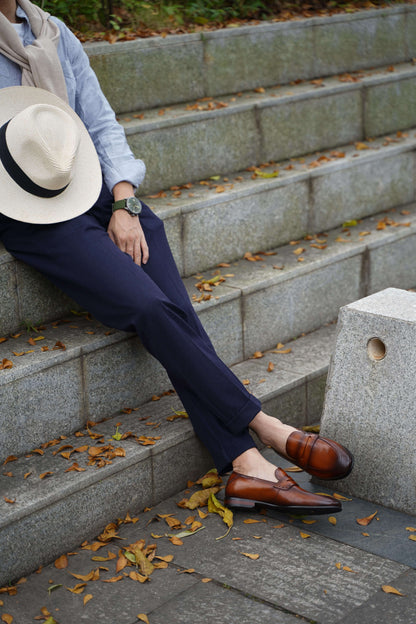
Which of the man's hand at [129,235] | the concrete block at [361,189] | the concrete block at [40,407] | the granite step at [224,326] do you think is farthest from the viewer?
the concrete block at [361,189]

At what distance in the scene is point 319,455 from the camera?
12.0 feet

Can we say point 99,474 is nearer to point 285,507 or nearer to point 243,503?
point 243,503

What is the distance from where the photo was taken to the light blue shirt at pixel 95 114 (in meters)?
4.04

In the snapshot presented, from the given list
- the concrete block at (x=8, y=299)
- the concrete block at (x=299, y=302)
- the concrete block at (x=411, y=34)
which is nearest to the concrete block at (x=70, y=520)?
the concrete block at (x=8, y=299)

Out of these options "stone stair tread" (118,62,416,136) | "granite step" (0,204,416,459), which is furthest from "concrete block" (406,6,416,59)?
"granite step" (0,204,416,459)

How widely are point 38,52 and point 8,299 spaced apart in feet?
3.44

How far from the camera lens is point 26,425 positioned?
3.60 m

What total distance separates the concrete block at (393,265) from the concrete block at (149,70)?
1.56m

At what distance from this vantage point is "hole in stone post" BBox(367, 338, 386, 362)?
369 cm

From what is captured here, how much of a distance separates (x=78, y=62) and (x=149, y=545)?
2.15m

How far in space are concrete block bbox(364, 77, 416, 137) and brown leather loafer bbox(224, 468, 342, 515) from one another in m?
3.49

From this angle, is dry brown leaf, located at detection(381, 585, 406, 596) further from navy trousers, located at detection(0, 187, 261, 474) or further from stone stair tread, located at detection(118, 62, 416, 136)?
stone stair tread, located at detection(118, 62, 416, 136)

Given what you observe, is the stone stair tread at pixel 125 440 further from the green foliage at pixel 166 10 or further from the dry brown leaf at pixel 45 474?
the green foliage at pixel 166 10

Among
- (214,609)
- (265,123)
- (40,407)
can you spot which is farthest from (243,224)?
(214,609)
